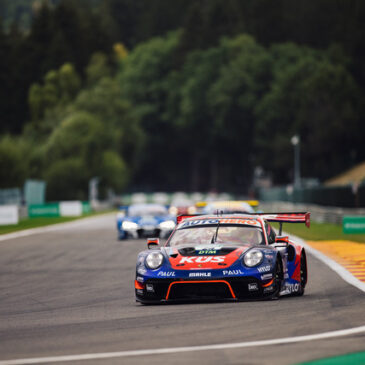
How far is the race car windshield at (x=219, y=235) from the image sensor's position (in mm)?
12867

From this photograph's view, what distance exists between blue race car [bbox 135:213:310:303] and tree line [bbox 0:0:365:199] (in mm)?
62758

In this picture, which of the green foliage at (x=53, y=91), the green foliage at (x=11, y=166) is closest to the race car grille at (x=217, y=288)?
the green foliage at (x=11, y=166)

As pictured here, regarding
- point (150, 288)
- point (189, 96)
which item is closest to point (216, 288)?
point (150, 288)

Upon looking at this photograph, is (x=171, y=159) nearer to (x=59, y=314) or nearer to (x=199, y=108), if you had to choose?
(x=199, y=108)

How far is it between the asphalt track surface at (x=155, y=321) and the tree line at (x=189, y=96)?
60.7 meters

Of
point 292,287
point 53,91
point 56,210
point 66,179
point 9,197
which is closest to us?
point 292,287

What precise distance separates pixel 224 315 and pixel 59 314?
2158 millimetres

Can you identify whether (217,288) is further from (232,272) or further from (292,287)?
(292,287)

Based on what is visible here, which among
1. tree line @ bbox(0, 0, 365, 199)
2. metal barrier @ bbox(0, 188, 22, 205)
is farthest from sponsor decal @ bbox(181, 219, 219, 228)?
tree line @ bbox(0, 0, 365, 199)

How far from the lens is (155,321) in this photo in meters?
10.5

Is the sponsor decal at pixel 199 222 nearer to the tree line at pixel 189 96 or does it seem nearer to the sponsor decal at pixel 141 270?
the sponsor decal at pixel 141 270

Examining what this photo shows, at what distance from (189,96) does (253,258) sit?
350 feet

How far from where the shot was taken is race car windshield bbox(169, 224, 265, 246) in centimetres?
1287

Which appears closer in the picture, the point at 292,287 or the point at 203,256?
the point at 203,256
